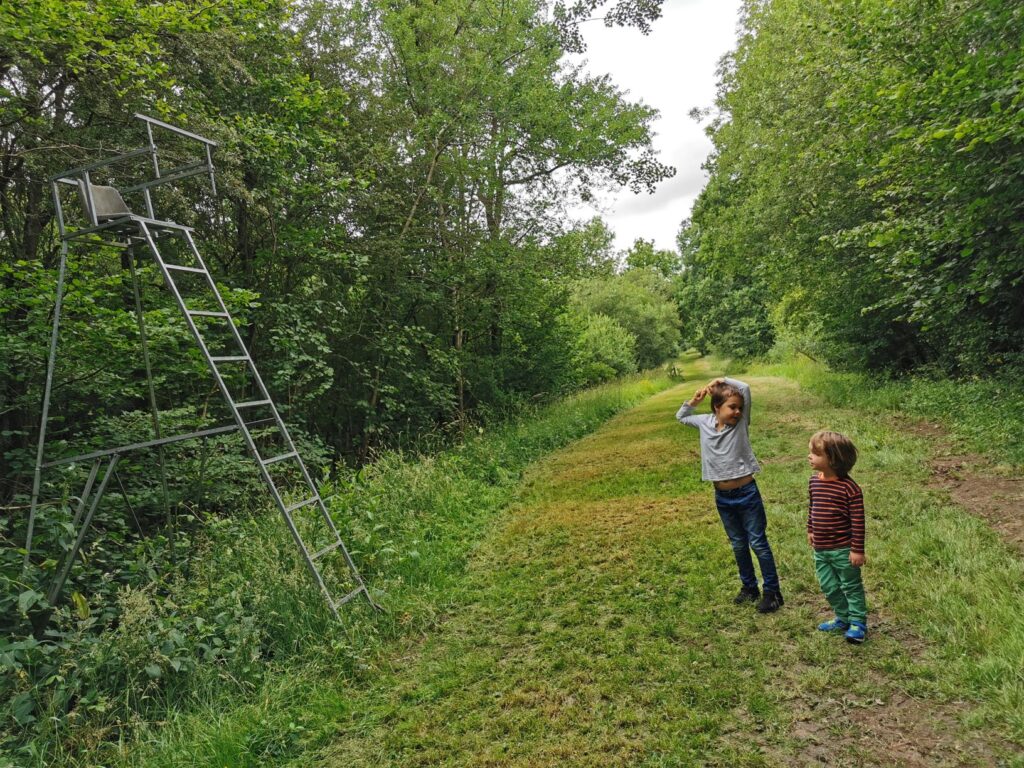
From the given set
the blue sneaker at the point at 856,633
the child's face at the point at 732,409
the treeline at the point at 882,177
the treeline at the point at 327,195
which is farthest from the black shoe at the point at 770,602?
the treeline at the point at 327,195

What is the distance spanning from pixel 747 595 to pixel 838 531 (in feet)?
3.15

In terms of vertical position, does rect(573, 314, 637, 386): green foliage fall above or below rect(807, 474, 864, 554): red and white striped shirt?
above

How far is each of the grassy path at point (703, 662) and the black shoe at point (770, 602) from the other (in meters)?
0.07

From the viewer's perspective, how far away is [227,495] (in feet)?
21.4

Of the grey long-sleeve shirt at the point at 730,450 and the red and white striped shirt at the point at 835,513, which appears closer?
the red and white striped shirt at the point at 835,513

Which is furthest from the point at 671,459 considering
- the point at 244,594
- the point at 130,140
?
the point at 130,140

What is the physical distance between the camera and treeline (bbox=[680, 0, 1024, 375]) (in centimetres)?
558

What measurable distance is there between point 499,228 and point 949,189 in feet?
30.0

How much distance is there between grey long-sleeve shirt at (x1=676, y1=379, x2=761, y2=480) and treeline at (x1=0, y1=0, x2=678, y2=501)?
17.7 ft

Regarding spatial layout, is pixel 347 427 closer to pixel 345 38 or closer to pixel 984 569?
pixel 345 38

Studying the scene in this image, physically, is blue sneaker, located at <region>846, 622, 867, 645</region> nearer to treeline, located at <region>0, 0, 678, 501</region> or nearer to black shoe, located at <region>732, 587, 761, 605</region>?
black shoe, located at <region>732, 587, 761, 605</region>

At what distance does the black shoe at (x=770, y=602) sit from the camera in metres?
3.64

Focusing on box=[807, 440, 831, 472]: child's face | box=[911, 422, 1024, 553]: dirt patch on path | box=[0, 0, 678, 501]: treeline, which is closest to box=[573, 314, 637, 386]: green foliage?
box=[0, 0, 678, 501]: treeline

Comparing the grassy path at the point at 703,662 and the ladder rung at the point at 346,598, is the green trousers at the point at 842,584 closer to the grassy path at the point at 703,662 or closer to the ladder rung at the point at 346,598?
the grassy path at the point at 703,662
